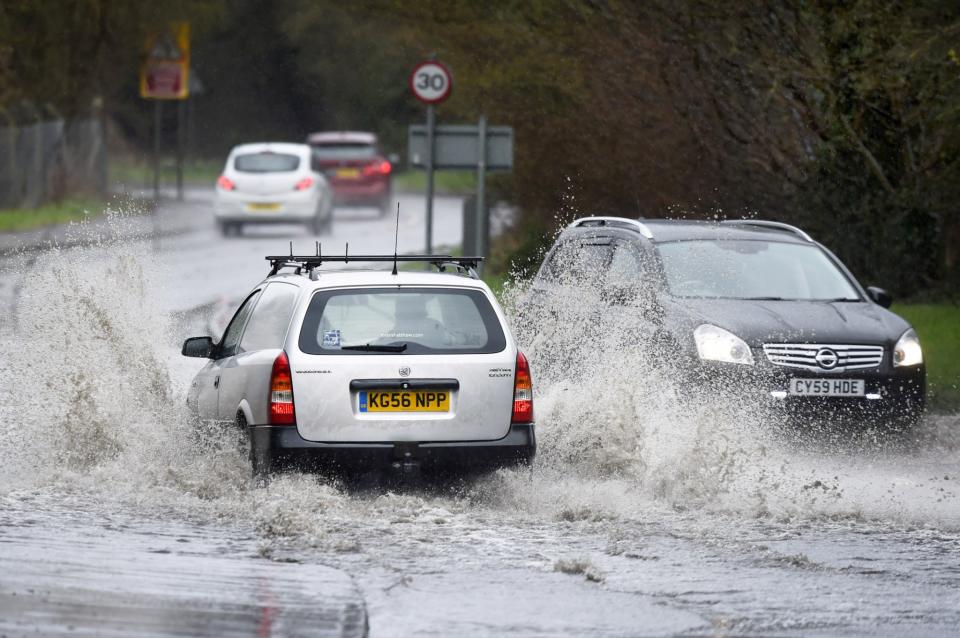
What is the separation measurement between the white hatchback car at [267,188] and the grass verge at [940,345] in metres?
18.3

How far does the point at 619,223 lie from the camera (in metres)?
14.5

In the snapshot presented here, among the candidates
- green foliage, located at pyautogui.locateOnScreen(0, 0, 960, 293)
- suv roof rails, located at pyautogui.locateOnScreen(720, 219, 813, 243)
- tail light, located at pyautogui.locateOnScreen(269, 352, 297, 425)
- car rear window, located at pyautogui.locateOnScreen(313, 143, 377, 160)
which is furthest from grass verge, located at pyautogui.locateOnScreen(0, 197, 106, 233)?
tail light, located at pyautogui.locateOnScreen(269, 352, 297, 425)

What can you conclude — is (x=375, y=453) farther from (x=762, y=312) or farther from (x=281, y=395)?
(x=762, y=312)

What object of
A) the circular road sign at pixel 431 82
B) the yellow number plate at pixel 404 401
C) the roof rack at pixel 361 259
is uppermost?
the circular road sign at pixel 431 82

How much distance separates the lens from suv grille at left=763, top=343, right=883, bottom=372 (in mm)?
12219

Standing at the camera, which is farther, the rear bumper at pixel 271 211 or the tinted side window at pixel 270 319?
the rear bumper at pixel 271 211

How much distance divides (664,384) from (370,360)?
9.68 ft

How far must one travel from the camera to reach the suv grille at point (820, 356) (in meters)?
12.2

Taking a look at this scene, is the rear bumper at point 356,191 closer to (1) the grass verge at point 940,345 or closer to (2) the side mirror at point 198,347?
(1) the grass verge at point 940,345

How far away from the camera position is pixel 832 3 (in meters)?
20.4

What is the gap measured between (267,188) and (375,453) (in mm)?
28153

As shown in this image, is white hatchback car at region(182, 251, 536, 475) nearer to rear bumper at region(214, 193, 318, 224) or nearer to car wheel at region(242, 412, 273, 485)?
car wheel at region(242, 412, 273, 485)

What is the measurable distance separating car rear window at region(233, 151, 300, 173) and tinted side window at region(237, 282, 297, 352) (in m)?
26.9

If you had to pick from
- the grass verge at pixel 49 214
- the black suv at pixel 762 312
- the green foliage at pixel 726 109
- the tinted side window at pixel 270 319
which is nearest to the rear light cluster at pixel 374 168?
the grass verge at pixel 49 214
